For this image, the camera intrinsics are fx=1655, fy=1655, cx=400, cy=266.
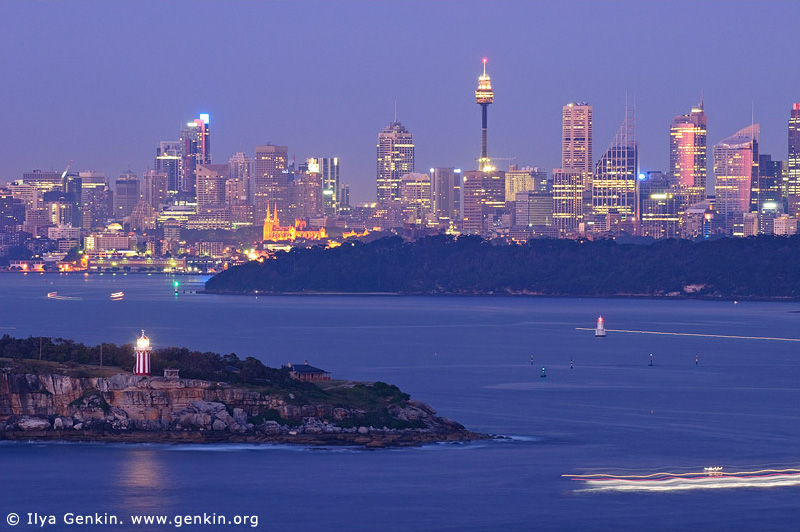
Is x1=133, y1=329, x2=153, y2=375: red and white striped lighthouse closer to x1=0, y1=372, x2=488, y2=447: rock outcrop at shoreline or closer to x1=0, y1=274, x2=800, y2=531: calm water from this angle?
x1=0, y1=372, x2=488, y2=447: rock outcrop at shoreline

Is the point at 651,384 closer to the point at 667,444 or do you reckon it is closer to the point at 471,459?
the point at 667,444

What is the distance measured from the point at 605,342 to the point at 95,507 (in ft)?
284

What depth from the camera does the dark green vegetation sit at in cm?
6775

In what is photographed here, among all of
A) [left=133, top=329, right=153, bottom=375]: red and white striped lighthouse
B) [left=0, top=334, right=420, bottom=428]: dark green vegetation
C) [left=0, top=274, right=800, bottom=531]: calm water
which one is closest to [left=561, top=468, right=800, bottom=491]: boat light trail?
[left=0, top=274, right=800, bottom=531]: calm water

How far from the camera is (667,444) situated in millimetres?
71125

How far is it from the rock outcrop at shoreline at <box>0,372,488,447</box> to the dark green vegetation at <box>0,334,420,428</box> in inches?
18.7

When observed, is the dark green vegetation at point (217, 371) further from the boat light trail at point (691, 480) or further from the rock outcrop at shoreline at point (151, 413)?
the boat light trail at point (691, 480)

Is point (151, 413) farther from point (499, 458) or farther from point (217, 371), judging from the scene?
point (499, 458)

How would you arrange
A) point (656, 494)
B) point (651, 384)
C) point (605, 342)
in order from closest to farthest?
point (656, 494) < point (651, 384) < point (605, 342)

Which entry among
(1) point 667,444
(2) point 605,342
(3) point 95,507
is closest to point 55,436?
(3) point 95,507

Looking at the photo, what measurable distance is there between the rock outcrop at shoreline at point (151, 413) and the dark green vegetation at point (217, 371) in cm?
48

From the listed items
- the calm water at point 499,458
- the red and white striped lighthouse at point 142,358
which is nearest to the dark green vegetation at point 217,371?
the red and white striped lighthouse at point 142,358

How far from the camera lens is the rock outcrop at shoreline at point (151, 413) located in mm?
66250

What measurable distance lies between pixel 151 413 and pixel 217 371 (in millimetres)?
5186
